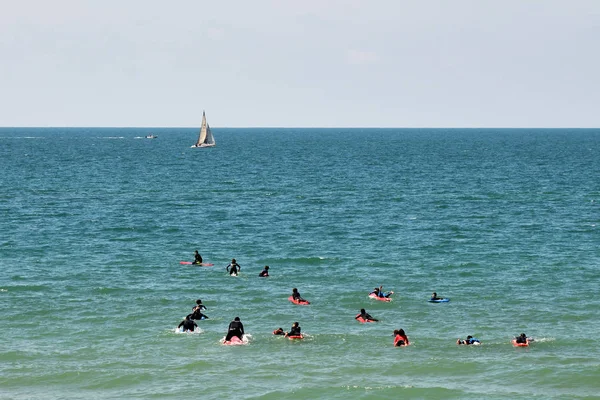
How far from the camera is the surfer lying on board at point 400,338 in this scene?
4366 cm

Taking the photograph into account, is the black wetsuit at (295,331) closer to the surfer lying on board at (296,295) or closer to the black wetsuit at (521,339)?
the surfer lying on board at (296,295)

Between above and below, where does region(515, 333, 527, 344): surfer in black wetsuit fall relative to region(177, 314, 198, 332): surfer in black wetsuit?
above

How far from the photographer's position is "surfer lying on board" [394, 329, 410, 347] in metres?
43.7

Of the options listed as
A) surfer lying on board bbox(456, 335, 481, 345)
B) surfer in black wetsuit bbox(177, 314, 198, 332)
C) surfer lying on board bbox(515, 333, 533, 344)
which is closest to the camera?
surfer lying on board bbox(515, 333, 533, 344)

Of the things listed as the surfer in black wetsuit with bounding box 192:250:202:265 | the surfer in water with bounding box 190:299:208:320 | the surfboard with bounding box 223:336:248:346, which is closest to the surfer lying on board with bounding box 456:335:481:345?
the surfboard with bounding box 223:336:248:346

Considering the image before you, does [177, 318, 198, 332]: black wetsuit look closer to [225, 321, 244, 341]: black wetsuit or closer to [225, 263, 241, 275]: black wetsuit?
[225, 321, 244, 341]: black wetsuit

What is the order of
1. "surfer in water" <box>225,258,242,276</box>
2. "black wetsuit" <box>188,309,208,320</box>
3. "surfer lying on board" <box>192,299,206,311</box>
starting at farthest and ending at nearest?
"surfer in water" <box>225,258,242,276</box> < "surfer lying on board" <box>192,299,206,311</box> < "black wetsuit" <box>188,309,208,320</box>

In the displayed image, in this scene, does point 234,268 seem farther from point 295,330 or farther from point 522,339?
point 522,339

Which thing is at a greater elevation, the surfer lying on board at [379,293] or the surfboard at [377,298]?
the surfer lying on board at [379,293]

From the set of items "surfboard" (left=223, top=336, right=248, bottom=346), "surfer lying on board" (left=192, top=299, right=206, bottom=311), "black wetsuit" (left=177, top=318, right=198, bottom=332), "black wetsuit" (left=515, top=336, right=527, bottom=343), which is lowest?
"surfboard" (left=223, top=336, right=248, bottom=346)

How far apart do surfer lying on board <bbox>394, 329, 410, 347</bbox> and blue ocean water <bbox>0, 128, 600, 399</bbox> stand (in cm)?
56

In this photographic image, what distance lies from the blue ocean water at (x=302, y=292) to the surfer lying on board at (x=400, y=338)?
565 millimetres

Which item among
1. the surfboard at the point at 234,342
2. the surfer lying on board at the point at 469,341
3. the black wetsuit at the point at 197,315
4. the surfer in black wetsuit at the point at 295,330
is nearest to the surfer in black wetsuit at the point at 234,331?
the surfboard at the point at 234,342

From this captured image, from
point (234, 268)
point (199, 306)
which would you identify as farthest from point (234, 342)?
point (234, 268)
